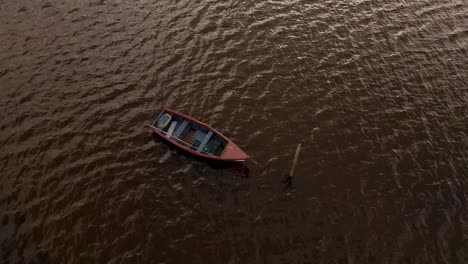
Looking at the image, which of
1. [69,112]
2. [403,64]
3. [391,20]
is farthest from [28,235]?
[391,20]

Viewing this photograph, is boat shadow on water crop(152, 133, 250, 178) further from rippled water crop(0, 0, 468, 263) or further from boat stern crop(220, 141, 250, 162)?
boat stern crop(220, 141, 250, 162)

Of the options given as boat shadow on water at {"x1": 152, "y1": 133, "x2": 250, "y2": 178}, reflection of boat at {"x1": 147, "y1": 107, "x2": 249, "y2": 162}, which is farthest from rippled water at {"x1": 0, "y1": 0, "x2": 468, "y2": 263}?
reflection of boat at {"x1": 147, "y1": 107, "x2": 249, "y2": 162}

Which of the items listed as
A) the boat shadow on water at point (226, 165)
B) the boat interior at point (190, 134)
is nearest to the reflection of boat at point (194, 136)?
the boat interior at point (190, 134)

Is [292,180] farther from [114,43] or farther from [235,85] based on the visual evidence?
[114,43]

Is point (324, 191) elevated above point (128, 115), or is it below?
below

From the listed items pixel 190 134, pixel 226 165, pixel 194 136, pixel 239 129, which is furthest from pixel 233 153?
pixel 190 134

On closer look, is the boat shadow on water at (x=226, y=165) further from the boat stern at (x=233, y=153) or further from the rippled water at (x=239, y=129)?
the boat stern at (x=233, y=153)

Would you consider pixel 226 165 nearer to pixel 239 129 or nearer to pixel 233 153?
pixel 233 153
